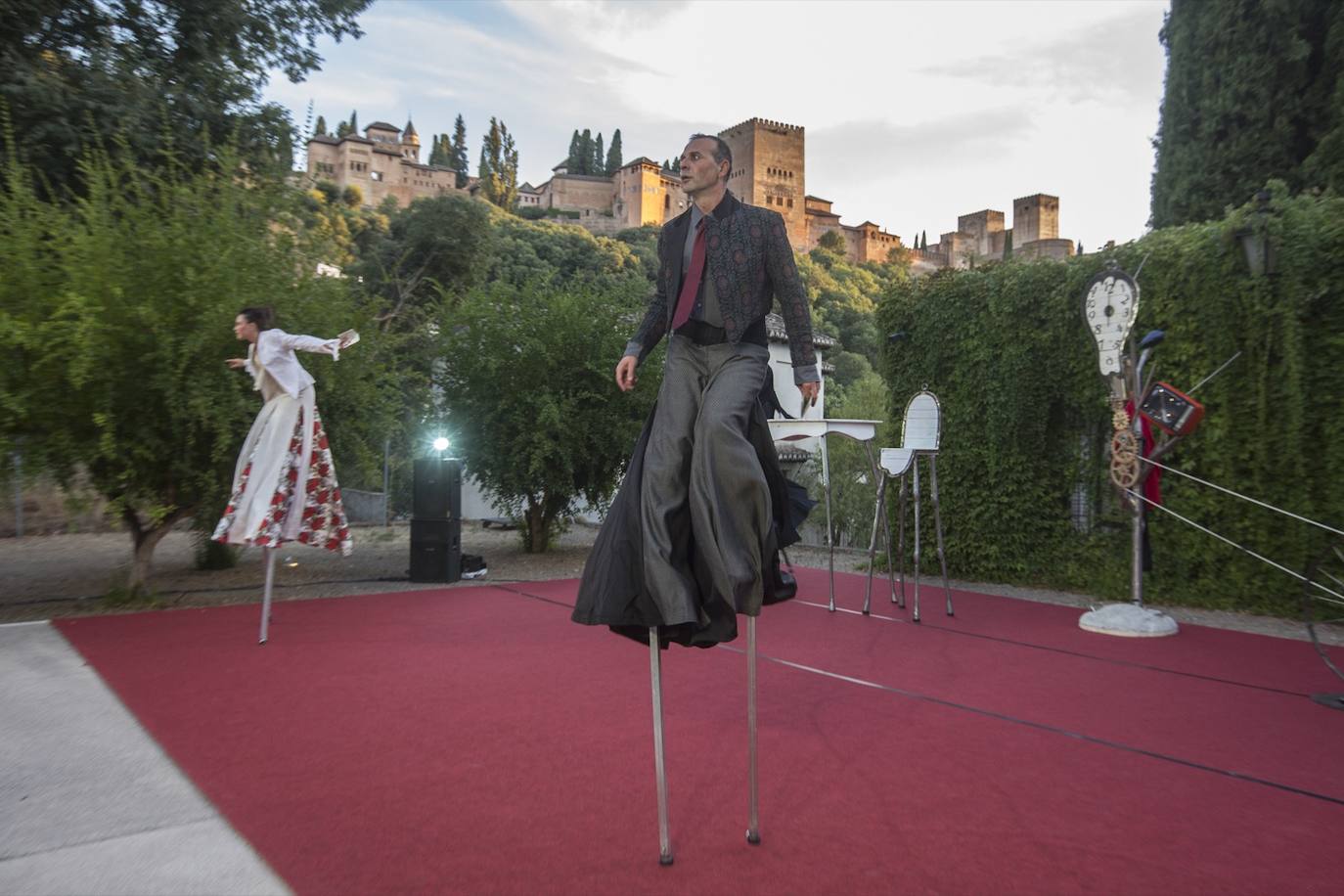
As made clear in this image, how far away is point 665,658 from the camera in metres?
4.95

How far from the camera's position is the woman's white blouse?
215 inches

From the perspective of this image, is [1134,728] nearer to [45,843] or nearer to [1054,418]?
[45,843]

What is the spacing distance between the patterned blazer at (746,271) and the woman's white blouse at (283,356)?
3.30 metres

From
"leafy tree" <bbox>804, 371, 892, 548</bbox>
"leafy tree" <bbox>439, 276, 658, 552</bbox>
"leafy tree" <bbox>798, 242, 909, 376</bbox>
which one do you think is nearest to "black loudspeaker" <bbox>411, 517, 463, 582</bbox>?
"leafy tree" <bbox>439, 276, 658, 552</bbox>

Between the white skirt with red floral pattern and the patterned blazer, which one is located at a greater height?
the patterned blazer

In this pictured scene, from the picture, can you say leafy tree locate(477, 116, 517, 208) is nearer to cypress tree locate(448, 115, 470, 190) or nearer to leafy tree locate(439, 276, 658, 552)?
cypress tree locate(448, 115, 470, 190)

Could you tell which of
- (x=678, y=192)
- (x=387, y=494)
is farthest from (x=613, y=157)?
(x=387, y=494)

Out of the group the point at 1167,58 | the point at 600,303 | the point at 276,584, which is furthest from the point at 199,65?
the point at 1167,58

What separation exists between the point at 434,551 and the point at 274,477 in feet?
11.7

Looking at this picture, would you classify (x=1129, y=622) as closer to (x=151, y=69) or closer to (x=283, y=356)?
(x=283, y=356)

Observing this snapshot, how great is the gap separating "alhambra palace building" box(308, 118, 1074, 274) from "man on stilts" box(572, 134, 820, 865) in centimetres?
8929

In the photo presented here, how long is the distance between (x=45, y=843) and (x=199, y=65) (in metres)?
12.2

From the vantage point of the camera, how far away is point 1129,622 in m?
5.96

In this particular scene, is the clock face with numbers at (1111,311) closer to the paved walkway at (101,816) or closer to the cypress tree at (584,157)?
the paved walkway at (101,816)
